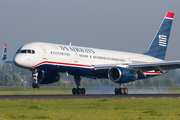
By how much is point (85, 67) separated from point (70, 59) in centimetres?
239

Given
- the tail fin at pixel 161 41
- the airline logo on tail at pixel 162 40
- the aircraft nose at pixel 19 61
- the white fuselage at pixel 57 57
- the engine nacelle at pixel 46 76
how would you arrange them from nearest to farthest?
the aircraft nose at pixel 19 61
the white fuselage at pixel 57 57
the engine nacelle at pixel 46 76
the tail fin at pixel 161 41
the airline logo on tail at pixel 162 40

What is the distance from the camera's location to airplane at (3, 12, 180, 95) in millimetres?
32219

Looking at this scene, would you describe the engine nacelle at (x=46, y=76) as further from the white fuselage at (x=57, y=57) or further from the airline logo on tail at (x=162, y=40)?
the airline logo on tail at (x=162, y=40)

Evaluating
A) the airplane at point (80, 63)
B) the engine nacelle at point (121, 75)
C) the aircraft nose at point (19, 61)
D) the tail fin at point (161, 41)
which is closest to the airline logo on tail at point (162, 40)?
the tail fin at point (161, 41)

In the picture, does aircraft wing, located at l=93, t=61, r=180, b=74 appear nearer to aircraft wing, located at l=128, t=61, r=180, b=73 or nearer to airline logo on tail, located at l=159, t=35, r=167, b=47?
aircraft wing, located at l=128, t=61, r=180, b=73

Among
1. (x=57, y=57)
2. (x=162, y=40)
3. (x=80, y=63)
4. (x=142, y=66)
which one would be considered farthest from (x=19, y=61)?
(x=162, y=40)

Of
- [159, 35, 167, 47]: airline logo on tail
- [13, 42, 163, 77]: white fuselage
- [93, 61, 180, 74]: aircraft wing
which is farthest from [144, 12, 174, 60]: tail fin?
[93, 61, 180, 74]: aircraft wing

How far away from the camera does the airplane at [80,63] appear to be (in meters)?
32.2

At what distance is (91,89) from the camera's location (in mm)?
43844

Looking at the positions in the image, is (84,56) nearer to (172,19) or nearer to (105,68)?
(105,68)

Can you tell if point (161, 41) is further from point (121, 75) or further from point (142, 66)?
point (121, 75)

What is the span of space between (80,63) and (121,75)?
459cm

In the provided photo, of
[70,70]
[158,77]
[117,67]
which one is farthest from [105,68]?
[158,77]

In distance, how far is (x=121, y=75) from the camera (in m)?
34.2
